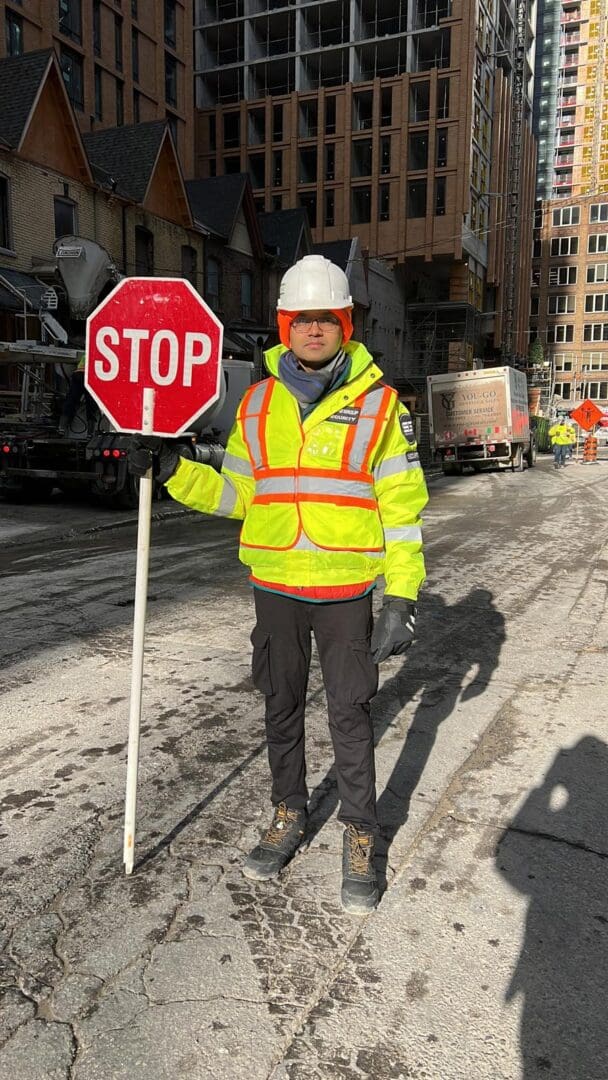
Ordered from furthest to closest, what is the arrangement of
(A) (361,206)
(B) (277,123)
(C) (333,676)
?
(B) (277,123)
(A) (361,206)
(C) (333,676)

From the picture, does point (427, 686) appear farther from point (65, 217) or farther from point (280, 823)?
point (65, 217)

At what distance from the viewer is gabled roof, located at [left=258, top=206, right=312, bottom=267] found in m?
35.3

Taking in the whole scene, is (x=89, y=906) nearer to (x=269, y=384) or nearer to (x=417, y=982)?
(x=417, y=982)

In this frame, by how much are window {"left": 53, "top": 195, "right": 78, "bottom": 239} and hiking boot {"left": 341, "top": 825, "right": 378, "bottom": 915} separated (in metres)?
23.4

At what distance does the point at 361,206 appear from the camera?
1950 inches

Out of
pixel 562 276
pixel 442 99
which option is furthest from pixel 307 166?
pixel 562 276

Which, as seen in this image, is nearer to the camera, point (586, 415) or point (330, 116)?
point (586, 415)

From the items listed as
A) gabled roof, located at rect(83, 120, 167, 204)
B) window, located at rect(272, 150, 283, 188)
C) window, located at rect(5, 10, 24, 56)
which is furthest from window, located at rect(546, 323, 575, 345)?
window, located at rect(5, 10, 24, 56)

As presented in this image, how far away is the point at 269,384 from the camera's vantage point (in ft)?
9.42

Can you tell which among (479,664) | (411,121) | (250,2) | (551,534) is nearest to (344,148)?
(411,121)

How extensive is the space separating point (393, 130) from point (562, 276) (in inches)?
1522

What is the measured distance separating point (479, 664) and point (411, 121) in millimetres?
49922

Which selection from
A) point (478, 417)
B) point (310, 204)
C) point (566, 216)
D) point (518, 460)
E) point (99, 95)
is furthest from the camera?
point (566, 216)

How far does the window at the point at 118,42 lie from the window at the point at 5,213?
18996 mm
